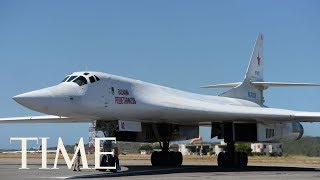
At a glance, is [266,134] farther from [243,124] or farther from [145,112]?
[145,112]

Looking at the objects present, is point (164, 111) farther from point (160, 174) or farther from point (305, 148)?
point (305, 148)

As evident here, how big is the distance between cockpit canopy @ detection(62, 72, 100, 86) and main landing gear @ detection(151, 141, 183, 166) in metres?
6.80

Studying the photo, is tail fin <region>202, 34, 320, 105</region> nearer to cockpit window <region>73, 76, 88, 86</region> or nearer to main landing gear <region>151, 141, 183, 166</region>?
main landing gear <region>151, 141, 183, 166</region>

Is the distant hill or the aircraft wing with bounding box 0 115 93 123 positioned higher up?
the aircraft wing with bounding box 0 115 93 123

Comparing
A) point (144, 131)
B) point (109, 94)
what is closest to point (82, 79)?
point (109, 94)

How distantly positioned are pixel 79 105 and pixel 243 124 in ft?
29.1

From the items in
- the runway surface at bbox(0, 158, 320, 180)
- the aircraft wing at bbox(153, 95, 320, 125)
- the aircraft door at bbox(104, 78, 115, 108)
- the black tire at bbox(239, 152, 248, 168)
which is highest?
the aircraft door at bbox(104, 78, 115, 108)

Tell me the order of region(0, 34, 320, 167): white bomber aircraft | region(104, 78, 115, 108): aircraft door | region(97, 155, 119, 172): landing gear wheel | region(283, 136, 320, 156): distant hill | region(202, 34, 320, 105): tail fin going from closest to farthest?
region(0, 34, 320, 167): white bomber aircraft, region(97, 155, 119, 172): landing gear wheel, region(104, 78, 115, 108): aircraft door, region(202, 34, 320, 105): tail fin, region(283, 136, 320, 156): distant hill

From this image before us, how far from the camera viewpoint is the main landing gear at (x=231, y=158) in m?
22.8

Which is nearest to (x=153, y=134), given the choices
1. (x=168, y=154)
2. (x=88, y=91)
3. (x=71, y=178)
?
(x=168, y=154)

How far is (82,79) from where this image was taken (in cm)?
1703

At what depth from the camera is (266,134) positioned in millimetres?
22984

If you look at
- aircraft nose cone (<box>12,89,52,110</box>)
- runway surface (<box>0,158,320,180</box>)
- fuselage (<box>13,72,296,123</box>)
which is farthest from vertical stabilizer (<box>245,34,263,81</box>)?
aircraft nose cone (<box>12,89,52,110</box>)

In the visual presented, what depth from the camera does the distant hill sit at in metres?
59.6
